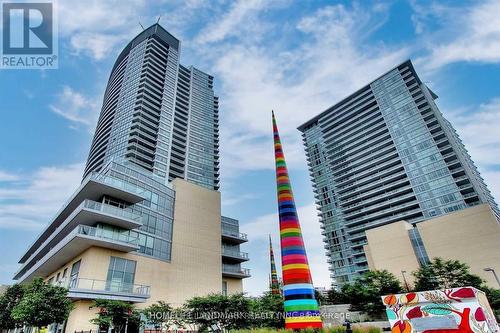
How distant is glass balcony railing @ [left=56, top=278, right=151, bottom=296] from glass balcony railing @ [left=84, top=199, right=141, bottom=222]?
5753 mm

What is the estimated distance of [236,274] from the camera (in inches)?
1639

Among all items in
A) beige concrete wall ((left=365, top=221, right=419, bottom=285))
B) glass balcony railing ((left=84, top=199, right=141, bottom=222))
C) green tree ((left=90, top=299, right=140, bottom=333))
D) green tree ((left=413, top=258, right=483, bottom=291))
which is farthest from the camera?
beige concrete wall ((left=365, top=221, right=419, bottom=285))

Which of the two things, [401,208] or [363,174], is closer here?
[401,208]

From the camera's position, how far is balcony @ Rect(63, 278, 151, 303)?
72.9 feet

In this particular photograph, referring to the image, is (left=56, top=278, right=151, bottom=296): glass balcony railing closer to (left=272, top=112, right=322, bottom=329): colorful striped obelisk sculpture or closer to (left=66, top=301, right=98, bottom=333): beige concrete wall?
(left=66, top=301, right=98, bottom=333): beige concrete wall

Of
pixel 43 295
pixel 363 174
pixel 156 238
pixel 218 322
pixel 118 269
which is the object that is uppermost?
pixel 363 174

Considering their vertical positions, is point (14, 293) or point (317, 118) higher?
point (317, 118)

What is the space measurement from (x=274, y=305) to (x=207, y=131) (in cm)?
6235

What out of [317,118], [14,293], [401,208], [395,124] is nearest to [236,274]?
[14,293]

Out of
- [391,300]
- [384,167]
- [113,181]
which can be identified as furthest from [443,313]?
[384,167]

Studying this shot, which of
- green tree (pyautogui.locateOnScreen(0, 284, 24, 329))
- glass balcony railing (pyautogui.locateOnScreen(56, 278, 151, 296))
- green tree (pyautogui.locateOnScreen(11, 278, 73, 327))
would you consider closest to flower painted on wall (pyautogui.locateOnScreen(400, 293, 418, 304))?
green tree (pyautogui.locateOnScreen(11, 278, 73, 327))

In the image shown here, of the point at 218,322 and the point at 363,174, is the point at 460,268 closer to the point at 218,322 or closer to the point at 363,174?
the point at 218,322

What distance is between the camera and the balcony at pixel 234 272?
4094cm

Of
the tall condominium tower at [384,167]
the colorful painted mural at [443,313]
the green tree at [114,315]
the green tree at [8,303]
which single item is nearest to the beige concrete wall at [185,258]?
the green tree at [114,315]
